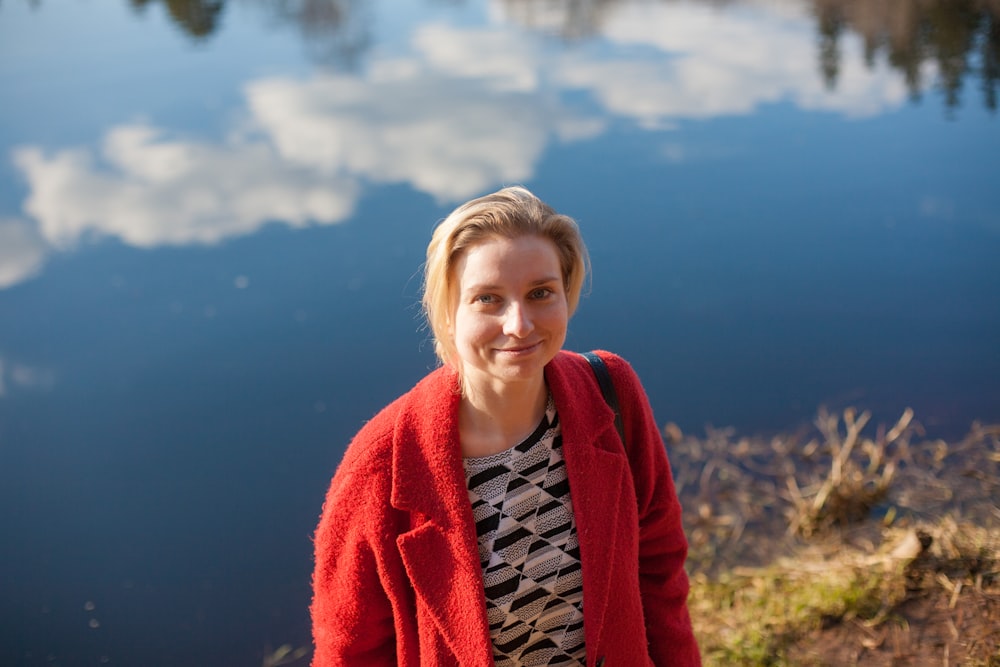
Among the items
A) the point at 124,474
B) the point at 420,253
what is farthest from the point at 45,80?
the point at 124,474

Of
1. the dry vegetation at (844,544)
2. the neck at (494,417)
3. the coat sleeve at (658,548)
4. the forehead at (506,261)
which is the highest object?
the forehead at (506,261)

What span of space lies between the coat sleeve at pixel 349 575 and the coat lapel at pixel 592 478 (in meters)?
0.37

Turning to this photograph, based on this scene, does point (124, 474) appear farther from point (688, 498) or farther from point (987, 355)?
point (987, 355)

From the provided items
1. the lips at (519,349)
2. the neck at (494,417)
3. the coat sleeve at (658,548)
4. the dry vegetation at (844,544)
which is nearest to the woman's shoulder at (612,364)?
the coat sleeve at (658,548)

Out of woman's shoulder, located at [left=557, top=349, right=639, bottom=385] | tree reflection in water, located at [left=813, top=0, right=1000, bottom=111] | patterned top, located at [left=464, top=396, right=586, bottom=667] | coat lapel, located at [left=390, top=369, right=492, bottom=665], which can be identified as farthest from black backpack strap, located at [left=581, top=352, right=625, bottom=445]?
tree reflection in water, located at [left=813, top=0, right=1000, bottom=111]

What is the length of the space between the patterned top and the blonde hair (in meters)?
0.23

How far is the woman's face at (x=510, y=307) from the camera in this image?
1.63 m

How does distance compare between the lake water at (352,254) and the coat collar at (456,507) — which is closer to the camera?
the coat collar at (456,507)

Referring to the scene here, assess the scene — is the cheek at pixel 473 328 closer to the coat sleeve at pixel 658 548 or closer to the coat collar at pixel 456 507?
the coat collar at pixel 456 507

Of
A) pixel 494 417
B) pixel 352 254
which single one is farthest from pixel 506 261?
pixel 352 254

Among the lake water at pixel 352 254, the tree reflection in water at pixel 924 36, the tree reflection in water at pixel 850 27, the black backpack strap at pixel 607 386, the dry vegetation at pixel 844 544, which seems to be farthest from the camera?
the tree reflection in water at pixel 850 27

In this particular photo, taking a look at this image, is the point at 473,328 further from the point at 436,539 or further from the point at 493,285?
the point at 436,539

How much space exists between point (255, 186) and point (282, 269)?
1452 millimetres

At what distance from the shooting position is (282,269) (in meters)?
5.71
